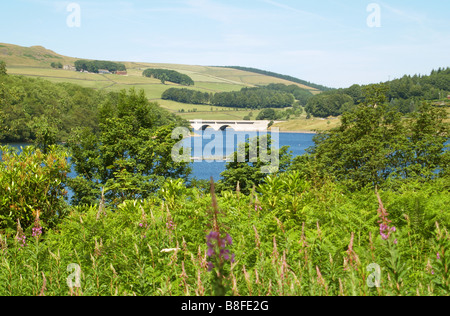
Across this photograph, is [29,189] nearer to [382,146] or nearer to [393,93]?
[382,146]

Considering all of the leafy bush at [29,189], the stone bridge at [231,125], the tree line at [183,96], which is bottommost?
the stone bridge at [231,125]

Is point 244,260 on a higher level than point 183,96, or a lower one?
lower

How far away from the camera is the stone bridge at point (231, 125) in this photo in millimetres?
103600

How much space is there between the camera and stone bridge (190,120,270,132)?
104 meters

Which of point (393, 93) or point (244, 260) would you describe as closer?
point (244, 260)

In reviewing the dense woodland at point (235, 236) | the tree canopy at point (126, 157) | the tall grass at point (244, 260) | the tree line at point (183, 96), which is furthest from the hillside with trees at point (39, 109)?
the tree line at point (183, 96)

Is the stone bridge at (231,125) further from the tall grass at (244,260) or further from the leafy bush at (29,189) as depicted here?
the tall grass at (244,260)

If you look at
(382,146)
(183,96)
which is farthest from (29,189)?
(183,96)

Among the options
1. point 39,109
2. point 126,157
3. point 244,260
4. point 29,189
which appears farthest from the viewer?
point 39,109

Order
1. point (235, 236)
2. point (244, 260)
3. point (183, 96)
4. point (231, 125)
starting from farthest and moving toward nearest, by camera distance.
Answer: point (183, 96)
point (231, 125)
point (235, 236)
point (244, 260)

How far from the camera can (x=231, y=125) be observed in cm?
10944

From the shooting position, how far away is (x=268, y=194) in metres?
7.69

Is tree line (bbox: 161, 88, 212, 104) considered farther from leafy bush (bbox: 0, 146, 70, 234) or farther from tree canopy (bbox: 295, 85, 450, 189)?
leafy bush (bbox: 0, 146, 70, 234)
